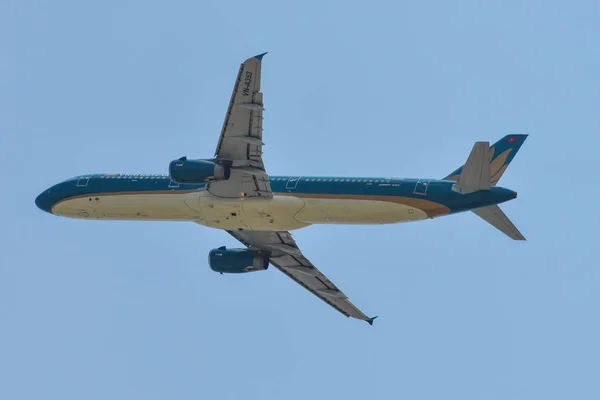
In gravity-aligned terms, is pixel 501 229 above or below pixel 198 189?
below

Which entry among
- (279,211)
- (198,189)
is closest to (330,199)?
(279,211)

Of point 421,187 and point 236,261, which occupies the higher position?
point 236,261

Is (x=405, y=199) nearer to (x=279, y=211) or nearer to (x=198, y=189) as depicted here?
(x=279, y=211)

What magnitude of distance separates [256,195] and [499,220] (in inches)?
479

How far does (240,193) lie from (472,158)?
12085 mm

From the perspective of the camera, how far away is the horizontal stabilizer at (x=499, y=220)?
58781mm

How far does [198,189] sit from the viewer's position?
6359 cm

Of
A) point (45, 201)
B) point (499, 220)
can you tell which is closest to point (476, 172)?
point (499, 220)

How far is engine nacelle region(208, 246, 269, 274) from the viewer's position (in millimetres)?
69125

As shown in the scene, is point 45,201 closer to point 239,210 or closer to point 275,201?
point 239,210

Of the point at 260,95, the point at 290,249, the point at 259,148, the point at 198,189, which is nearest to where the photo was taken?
the point at 260,95

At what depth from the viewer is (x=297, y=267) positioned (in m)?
70.8

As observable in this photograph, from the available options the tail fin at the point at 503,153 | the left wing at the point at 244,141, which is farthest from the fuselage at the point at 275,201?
the tail fin at the point at 503,153

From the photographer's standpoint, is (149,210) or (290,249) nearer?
(149,210)
